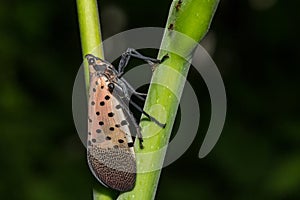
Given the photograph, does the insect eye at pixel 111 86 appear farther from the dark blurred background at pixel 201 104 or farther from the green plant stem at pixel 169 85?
the dark blurred background at pixel 201 104

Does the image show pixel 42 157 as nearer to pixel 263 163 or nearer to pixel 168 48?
pixel 263 163

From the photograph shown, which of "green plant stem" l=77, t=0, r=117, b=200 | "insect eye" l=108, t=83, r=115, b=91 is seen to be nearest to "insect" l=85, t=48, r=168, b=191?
"insect eye" l=108, t=83, r=115, b=91

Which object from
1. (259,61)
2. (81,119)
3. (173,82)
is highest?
(173,82)

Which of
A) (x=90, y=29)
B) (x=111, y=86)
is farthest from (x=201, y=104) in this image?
(x=90, y=29)

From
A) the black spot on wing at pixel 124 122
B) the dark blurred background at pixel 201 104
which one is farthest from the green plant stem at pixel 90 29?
the dark blurred background at pixel 201 104

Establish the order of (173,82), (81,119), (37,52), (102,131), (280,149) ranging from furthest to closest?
(37,52) → (280,149) → (81,119) → (102,131) → (173,82)

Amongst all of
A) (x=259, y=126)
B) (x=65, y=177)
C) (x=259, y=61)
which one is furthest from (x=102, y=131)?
(x=259, y=61)
